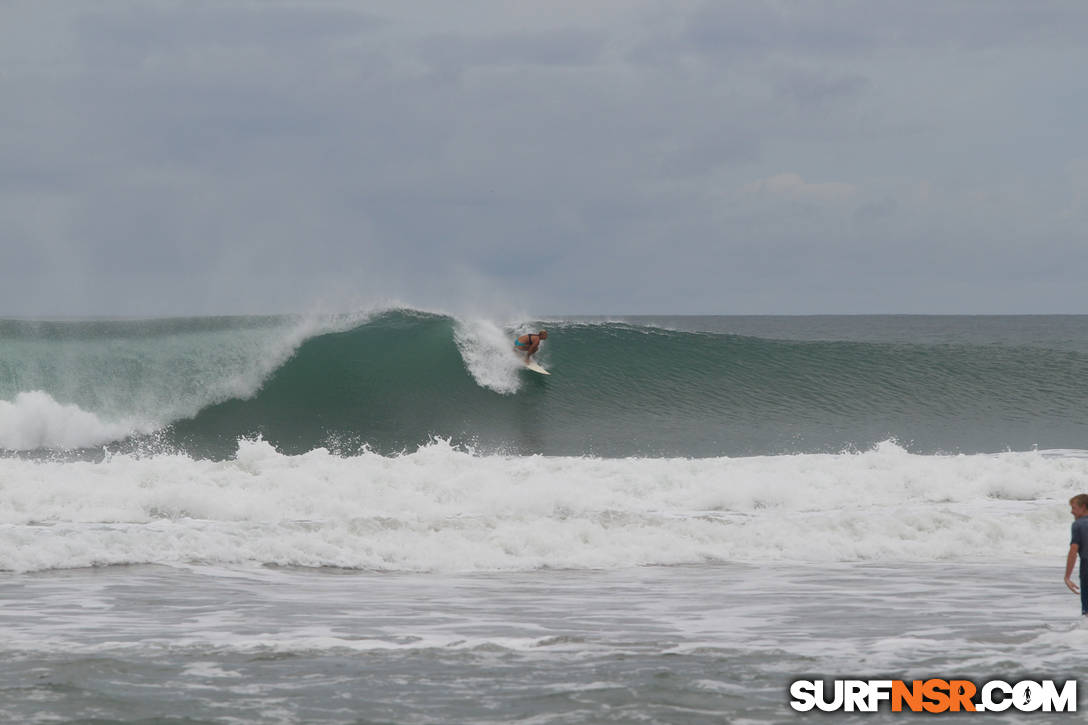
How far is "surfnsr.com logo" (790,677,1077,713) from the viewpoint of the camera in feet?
18.2

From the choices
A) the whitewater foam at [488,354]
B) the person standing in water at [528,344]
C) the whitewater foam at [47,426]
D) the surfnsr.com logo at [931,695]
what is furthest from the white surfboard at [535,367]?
the surfnsr.com logo at [931,695]

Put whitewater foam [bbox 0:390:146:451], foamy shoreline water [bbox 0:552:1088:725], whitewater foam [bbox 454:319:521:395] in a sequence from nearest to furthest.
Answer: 1. foamy shoreline water [bbox 0:552:1088:725]
2. whitewater foam [bbox 0:390:146:451]
3. whitewater foam [bbox 454:319:521:395]

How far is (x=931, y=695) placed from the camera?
19.0ft

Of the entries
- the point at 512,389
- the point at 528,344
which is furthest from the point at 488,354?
the point at 512,389

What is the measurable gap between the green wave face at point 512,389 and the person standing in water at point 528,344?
304 millimetres

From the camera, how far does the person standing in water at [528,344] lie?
2248cm

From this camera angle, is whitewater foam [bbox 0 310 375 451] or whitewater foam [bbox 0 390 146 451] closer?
whitewater foam [bbox 0 390 146 451]

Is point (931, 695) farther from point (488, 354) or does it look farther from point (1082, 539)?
point (488, 354)

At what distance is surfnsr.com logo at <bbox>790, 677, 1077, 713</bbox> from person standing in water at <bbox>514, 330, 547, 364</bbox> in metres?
16.6

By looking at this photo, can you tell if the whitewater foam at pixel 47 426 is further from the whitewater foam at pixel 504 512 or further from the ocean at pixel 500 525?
the whitewater foam at pixel 504 512

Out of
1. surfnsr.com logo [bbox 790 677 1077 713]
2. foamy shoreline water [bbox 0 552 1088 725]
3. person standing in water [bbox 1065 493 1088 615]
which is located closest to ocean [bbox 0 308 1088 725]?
foamy shoreline water [bbox 0 552 1088 725]

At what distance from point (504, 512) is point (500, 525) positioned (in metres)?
0.80

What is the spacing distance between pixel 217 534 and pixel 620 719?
6.28 metres

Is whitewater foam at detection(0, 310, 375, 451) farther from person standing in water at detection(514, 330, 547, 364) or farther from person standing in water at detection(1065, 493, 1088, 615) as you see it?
person standing in water at detection(1065, 493, 1088, 615)
